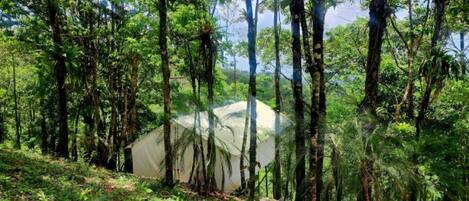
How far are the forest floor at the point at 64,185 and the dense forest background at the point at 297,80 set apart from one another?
1.43 m

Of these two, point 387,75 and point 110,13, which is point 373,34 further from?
point 110,13

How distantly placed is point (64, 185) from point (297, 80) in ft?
18.4

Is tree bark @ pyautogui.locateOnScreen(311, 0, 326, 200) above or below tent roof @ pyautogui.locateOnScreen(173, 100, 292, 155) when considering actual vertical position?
above

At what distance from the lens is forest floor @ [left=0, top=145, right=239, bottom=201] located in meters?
8.42

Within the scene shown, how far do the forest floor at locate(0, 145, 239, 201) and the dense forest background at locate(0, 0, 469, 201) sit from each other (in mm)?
Result: 1432

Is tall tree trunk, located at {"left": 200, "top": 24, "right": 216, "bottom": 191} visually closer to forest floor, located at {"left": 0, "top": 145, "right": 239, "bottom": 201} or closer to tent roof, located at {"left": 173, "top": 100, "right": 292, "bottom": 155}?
forest floor, located at {"left": 0, "top": 145, "right": 239, "bottom": 201}

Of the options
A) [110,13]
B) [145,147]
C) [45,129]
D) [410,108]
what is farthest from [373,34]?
[45,129]

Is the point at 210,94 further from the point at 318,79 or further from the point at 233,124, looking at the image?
the point at 318,79

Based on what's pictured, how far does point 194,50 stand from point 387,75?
7.70m

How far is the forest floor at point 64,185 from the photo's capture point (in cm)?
842

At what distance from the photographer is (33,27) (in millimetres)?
16016

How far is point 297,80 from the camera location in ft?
31.1

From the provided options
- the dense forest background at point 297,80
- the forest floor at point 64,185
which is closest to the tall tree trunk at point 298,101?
the dense forest background at point 297,80

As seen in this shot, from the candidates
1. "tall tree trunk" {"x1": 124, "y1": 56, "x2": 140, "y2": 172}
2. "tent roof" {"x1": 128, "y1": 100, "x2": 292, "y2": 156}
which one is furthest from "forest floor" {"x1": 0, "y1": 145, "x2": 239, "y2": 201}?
"tall tree trunk" {"x1": 124, "y1": 56, "x2": 140, "y2": 172}
